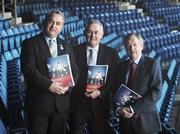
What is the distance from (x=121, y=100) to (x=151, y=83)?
0.23m

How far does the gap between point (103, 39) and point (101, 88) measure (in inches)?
201

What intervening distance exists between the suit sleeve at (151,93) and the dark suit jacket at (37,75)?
50 cm

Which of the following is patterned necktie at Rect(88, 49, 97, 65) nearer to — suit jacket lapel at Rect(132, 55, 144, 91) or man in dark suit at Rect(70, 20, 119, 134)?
man in dark suit at Rect(70, 20, 119, 134)

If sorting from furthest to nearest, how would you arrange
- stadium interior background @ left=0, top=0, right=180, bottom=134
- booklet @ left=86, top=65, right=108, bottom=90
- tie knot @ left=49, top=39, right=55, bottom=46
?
stadium interior background @ left=0, top=0, right=180, bottom=134 < booklet @ left=86, top=65, right=108, bottom=90 < tie knot @ left=49, top=39, right=55, bottom=46

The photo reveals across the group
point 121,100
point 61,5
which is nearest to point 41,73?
point 121,100

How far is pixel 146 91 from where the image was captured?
220 cm

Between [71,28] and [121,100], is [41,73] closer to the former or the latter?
[121,100]

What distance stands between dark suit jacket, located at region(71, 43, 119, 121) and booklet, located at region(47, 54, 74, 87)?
0.14m

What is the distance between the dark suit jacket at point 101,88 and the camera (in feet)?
7.54

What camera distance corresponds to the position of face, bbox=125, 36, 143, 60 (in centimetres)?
214

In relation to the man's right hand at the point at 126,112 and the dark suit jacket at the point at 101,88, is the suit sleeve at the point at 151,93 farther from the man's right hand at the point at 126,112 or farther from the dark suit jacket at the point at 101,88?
the dark suit jacket at the point at 101,88

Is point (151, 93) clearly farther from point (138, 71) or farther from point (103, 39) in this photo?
point (103, 39)

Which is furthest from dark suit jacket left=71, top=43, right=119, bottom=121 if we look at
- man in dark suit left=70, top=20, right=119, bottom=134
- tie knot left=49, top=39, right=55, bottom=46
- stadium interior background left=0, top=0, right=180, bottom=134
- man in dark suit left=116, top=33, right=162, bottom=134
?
stadium interior background left=0, top=0, right=180, bottom=134

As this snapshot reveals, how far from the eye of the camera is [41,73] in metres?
2.13
